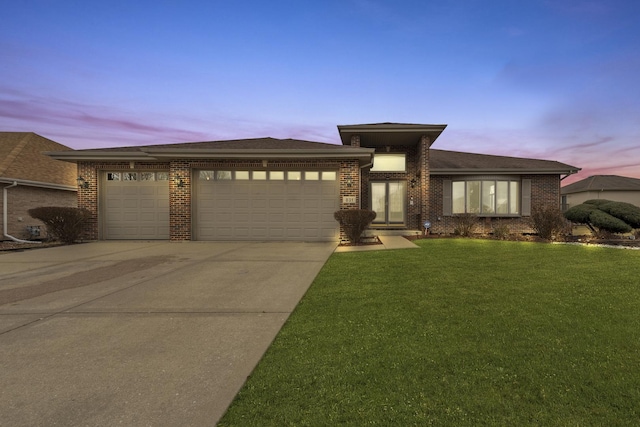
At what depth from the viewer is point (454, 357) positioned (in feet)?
8.20

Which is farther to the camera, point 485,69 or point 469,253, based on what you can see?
point 485,69

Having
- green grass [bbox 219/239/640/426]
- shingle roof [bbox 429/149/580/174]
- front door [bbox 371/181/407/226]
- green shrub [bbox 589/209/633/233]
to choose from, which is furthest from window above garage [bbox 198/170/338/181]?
green shrub [bbox 589/209/633/233]

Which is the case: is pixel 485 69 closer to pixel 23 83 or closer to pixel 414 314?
pixel 414 314

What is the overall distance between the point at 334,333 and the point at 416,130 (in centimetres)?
1210

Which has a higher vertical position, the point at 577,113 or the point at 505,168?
the point at 577,113

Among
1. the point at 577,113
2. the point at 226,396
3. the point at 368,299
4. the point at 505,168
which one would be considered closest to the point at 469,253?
the point at 368,299

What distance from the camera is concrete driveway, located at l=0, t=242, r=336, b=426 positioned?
1949mm

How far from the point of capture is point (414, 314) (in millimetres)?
3572

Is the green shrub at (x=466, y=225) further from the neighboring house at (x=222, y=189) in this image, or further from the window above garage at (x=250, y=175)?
the window above garage at (x=250, y=175)

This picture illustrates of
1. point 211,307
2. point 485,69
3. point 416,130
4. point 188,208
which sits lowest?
point 211,307

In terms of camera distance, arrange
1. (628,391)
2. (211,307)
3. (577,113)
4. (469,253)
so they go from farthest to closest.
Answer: (577,113)
(469,253)
(211,307)
(628,391)

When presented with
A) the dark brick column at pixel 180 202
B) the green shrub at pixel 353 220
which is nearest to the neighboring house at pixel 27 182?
the dark brick column at pixel 180 202

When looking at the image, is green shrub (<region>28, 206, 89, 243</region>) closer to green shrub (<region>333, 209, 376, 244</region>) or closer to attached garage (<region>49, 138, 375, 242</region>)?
attached garage (<region>49, 138, 375, 242</region>)

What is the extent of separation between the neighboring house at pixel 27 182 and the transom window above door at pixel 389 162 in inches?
657
